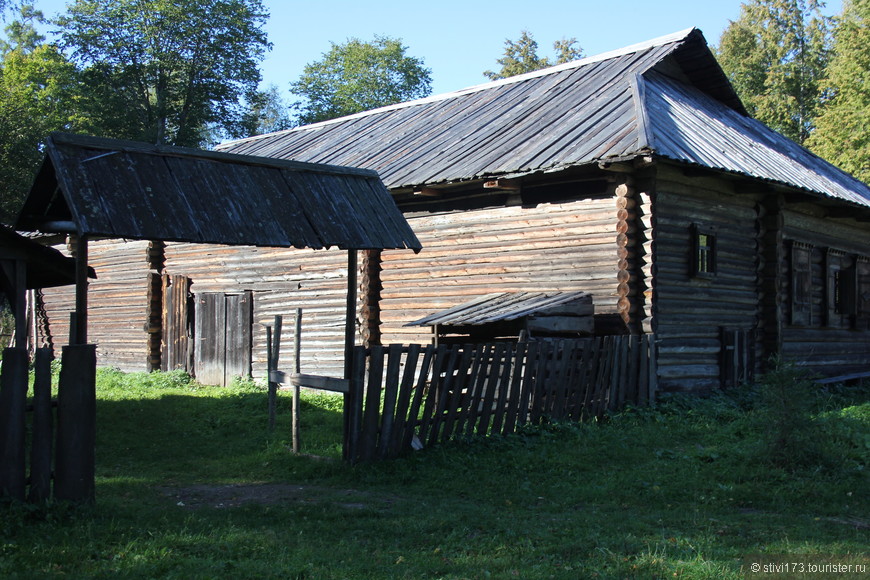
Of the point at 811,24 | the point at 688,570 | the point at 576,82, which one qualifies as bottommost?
the point at 688,570

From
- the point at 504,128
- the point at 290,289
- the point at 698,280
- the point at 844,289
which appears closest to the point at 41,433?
the point at 698,280

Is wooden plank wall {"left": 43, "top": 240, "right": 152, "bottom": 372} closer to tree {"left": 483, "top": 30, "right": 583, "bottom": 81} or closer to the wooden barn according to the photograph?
the wooden barn

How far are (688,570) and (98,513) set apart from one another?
4.34 m

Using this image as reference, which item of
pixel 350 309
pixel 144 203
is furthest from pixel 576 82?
pixel 144 203

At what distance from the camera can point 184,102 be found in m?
40.4

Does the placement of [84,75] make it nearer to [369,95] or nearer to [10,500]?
[369,95]

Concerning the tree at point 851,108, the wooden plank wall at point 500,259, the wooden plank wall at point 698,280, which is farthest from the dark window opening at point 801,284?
the tree at point 851,108

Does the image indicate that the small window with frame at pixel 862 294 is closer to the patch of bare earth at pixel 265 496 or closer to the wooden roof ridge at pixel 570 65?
the wooden roof ridge at pixel 570 65

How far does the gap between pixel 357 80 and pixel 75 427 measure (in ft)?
148

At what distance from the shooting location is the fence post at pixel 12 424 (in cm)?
644

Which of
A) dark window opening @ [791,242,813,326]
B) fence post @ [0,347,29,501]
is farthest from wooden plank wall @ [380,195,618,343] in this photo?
fence post @ [0,347,29,501]

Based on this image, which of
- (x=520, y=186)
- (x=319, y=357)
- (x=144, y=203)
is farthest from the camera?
(x=319, y=357)

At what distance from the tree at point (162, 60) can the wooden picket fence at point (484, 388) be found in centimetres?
3180

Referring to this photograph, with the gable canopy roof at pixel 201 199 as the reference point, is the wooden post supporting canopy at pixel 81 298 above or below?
below
